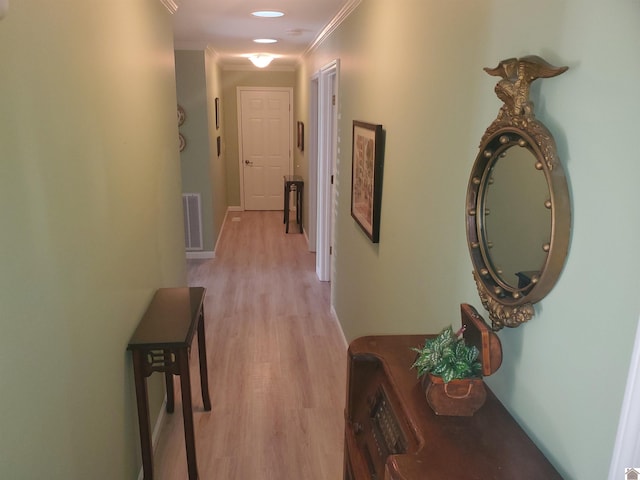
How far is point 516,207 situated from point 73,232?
1.29m

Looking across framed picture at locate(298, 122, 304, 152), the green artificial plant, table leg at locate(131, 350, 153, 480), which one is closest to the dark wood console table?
table leg at locate(131, 350, 153, 480)

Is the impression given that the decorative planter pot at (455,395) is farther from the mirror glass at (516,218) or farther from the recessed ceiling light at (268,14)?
the recessed ceiling light at (268,14)

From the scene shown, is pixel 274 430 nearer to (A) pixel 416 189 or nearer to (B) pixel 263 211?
(A) pixel 416 189

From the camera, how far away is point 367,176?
2.76 meters

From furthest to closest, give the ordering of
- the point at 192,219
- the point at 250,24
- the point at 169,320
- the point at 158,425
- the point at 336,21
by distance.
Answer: the point at 192,219
the point at 250,24
the point at 336,21
the point at 158,425
the point at 169,320

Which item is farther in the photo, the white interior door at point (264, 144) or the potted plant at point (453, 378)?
the white interior door at point (264, 144)

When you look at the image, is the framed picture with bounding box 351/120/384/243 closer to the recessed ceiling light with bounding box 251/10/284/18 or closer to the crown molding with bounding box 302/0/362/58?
the crown molding with bounding box 302/0/362/58

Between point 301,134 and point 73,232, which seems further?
point 301,134

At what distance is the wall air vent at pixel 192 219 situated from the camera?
5742 mm

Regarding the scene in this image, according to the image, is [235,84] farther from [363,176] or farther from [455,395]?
[455,395]

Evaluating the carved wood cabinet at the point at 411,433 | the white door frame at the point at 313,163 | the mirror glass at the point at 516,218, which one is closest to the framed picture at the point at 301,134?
the white door frame at the point at 313,163

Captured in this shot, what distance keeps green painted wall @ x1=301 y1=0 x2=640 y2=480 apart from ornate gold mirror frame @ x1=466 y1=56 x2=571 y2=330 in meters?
0.04

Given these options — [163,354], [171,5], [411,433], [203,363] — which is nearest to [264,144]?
[171,5]

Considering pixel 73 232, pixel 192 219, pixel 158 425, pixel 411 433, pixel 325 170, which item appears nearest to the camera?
pixel 411 433
